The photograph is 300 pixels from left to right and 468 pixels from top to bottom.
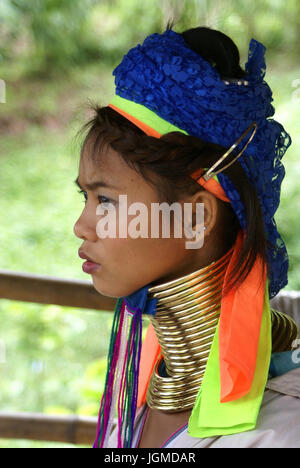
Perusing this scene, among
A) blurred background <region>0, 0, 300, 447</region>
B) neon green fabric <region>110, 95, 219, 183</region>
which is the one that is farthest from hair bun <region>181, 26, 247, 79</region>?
blurred background <region>0, 0, 300, 447</region>

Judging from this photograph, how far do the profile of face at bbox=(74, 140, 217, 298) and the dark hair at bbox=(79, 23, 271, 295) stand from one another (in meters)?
0.02

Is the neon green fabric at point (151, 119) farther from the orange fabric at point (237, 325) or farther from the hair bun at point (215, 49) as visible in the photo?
the hair bun at point (215, 49)

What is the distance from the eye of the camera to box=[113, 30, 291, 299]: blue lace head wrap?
0.98 meters

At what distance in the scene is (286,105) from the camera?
4246 mm

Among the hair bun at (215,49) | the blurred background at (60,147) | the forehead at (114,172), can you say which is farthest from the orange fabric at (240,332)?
the blurred background at (60,147)

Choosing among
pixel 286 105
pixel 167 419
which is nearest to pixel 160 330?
pixel 167 419

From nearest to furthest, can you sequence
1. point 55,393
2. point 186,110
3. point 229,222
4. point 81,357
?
point 186,110, point 229,222, point 55,393, point 81,357

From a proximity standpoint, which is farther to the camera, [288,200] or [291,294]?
[288,200]

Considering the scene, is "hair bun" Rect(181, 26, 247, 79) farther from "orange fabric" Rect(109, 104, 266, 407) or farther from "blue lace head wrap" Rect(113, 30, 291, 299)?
"orange fabric" Rect(109, 104, 266, 407)

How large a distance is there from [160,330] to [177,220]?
222 mm

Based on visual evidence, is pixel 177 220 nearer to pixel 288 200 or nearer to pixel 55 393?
pixel 55 393

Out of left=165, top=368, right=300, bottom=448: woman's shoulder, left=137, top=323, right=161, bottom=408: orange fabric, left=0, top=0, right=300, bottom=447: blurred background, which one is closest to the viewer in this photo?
left=165, top=368, right=300, bottom=448: woman's shoulder

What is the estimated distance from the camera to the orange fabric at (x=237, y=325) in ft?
3.24

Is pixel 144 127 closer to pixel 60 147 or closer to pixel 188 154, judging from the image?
pixel 188 154
